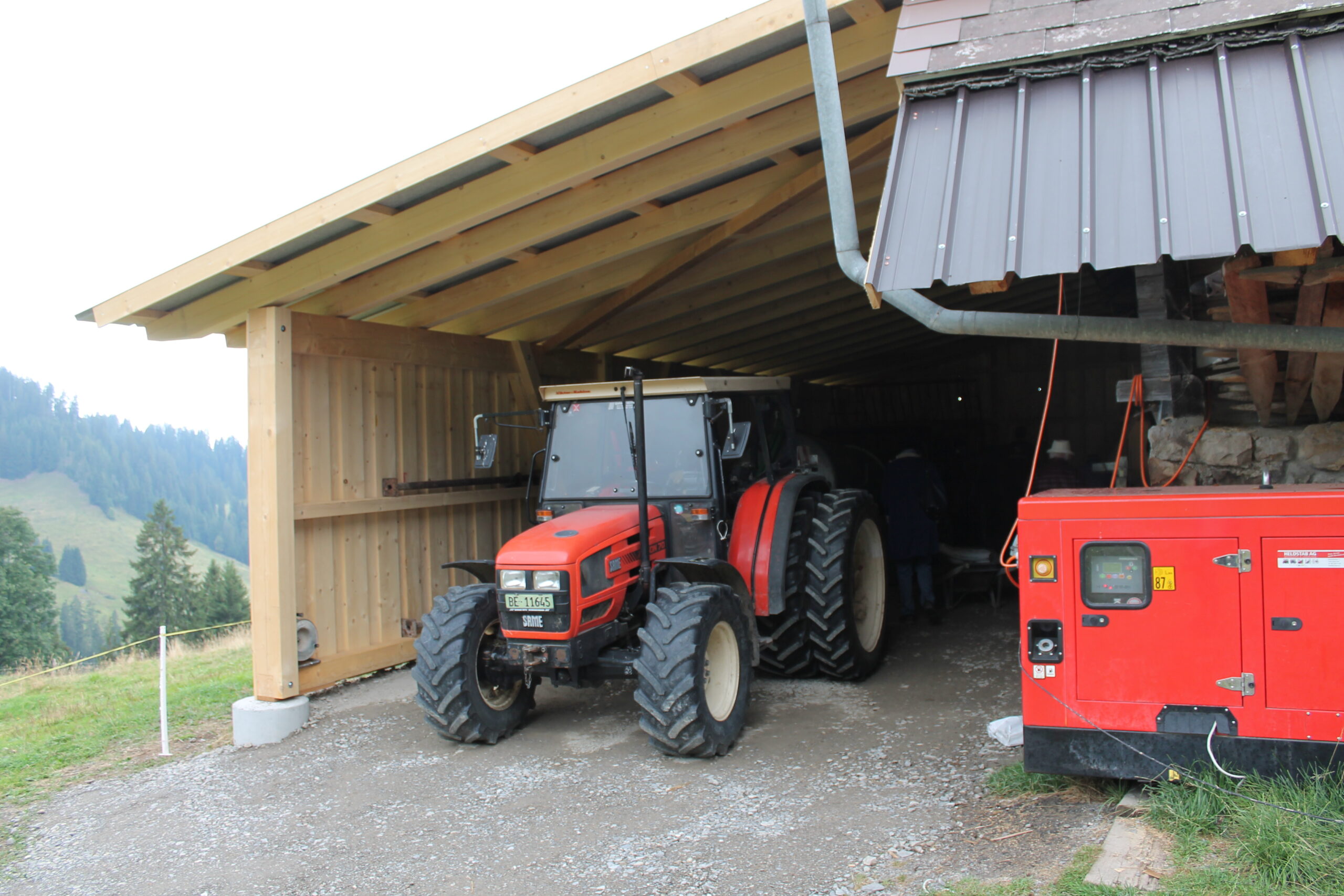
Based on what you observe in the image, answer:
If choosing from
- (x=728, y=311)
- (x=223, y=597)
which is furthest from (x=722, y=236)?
(x=223, y=597)

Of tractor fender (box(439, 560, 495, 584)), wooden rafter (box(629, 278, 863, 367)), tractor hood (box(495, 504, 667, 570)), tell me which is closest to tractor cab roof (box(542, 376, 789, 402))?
tractor hood (box(495, 504, 667, 570))

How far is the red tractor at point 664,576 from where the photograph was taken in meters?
5.30

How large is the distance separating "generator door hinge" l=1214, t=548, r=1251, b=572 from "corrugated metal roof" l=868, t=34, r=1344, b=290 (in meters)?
1.41

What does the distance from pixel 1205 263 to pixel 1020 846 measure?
11.9ft

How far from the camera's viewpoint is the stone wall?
4875 millimetres

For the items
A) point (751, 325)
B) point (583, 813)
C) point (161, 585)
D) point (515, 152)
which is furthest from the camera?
point (161, 585)

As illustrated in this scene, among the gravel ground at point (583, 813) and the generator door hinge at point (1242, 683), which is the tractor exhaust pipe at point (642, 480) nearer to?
the gravel ground at point (583, 813)

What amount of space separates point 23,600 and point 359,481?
41784 millimetres

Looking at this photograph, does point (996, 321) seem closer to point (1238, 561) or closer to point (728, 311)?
point (1238, 561)

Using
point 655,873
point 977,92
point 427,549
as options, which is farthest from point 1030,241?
point 427,549

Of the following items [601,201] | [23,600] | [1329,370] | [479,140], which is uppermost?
[479,140]

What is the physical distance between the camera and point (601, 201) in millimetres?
6637

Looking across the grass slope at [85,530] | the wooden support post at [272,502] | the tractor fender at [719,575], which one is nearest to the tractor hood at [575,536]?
the tractor fender at [719,575]

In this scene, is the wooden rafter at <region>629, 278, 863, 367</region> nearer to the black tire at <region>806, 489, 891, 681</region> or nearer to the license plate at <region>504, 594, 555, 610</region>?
the black tire at <region>806, 489, 891, 681</region>
